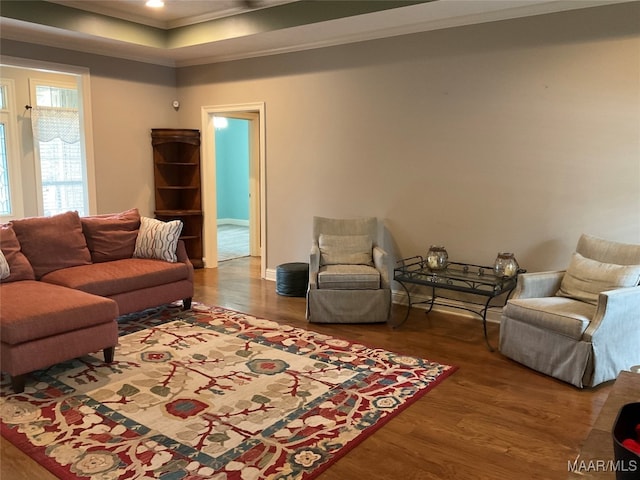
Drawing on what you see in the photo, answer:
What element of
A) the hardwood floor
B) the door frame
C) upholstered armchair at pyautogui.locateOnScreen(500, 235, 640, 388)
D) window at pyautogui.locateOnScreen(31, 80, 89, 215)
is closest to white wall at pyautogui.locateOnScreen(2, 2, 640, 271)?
the door frame

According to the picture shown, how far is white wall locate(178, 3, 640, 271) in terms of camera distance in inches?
159

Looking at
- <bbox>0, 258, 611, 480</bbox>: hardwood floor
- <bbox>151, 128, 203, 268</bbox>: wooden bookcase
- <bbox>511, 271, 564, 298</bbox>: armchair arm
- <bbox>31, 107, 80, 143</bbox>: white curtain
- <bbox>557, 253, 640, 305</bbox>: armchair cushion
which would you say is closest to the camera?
<bbox>0, 258, 611, 480</bbox>: hardwood floor

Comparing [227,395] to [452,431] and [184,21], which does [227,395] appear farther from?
[184,21]

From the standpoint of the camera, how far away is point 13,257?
158 inches

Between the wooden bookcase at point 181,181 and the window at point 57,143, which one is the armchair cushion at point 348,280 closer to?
the wooden bookcase at point 181,181

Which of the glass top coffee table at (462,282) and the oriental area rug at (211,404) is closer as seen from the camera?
the oriental area rug at (211,404)

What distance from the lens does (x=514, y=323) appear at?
3.66m

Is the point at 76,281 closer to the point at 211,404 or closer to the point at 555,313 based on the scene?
the point at 211,404

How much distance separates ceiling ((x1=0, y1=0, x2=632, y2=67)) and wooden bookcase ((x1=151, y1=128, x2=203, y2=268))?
40.4 inches

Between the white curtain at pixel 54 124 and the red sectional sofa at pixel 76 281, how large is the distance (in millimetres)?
3057

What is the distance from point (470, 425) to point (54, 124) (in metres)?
6.79

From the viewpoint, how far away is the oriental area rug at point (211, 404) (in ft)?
8.09

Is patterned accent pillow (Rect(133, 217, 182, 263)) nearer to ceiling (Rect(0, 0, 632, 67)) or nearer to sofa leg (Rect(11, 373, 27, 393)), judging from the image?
sofa leg (Rect(11, 373, 27, 393))

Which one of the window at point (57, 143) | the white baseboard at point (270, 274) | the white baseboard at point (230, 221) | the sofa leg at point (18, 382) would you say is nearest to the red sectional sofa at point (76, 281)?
the sofa leg at point (18, 382)
